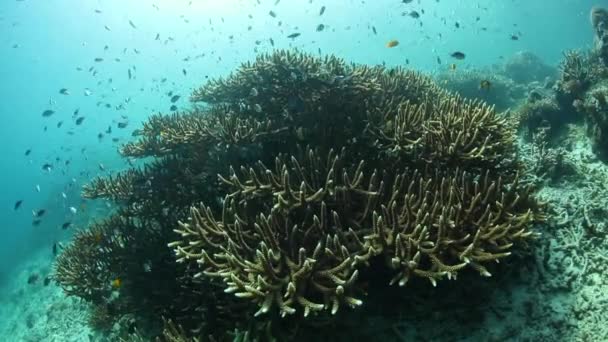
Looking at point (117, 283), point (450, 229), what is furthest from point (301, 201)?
point (117, 283)

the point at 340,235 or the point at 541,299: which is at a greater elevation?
the point at 340,235

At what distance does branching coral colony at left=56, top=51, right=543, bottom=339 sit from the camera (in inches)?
150

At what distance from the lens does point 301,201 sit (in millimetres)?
4531

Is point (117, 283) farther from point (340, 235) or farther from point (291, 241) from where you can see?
point (340, 235)

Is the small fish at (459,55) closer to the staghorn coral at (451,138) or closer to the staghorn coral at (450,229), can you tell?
the staghorn coral at (451,138)

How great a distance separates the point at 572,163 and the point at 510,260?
3681mm

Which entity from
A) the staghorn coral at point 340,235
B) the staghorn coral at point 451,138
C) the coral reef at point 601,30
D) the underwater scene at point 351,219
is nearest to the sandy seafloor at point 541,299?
the underwater scene at point 351,219

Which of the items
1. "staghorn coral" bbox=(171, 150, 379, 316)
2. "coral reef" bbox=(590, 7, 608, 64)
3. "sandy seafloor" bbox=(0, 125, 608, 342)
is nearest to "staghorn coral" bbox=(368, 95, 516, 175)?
"staghorn coral" bbox=(171, 150, 379, 316)

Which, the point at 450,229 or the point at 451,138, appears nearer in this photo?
the point at 450,229

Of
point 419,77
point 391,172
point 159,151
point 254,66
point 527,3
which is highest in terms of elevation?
point 527,3

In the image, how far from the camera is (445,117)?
5668 millimetres

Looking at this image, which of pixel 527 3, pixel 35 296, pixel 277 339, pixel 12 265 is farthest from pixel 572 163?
pixel 527 3

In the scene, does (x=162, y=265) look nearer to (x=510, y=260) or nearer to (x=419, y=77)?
(x=510, y=260)

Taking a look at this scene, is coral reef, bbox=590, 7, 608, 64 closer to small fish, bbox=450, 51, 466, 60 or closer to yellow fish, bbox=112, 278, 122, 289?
small fish, bbox=450, 51, 466, 60
